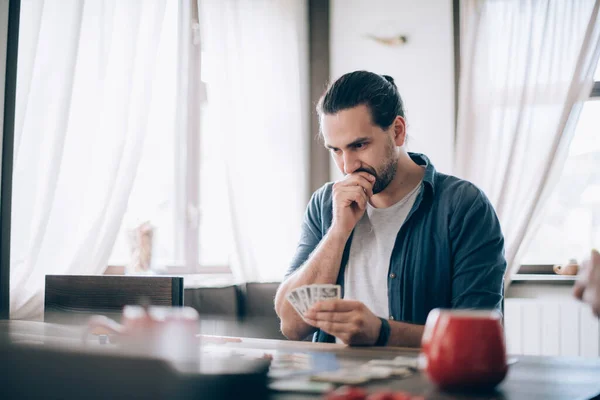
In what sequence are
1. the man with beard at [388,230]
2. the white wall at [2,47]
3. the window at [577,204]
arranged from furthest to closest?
the window at [577,204] → the white wall at [2,47] → the man with beard at [388,230]

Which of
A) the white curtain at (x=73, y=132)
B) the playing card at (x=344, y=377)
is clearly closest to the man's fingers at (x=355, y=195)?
the playing card at (x=344, y=377)

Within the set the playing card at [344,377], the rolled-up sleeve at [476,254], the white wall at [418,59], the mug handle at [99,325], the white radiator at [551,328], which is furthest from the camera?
the white wall at [418,59]

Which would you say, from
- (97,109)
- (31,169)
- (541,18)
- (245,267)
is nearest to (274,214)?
(245,267)

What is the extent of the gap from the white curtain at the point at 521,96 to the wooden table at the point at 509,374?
249 cm

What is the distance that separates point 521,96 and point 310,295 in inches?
110

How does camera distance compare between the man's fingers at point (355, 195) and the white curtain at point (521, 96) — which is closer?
the man's fingers at point (355, 195)

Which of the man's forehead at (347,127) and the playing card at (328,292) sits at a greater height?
the man's forehead at (347,127)

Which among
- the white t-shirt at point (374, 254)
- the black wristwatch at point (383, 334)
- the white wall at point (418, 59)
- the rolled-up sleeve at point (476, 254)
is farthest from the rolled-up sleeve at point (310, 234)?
the white wall at point (418, 59)

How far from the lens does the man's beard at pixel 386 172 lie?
1864mm

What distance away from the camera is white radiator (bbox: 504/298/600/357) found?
3312mm

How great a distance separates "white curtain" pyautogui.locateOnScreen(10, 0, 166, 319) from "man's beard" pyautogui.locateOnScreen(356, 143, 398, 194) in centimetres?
121

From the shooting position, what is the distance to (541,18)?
362 cm

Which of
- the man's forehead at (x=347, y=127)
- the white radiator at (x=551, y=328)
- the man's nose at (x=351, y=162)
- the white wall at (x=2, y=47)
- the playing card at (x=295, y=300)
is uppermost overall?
the white wall at (x=2, y=47)

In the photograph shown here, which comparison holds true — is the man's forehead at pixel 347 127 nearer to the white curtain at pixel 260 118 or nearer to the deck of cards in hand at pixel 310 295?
the deck of cards in hand at pixel 310 295
